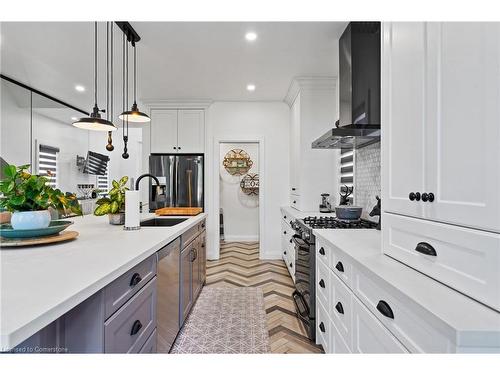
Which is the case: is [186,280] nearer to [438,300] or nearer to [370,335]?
[370,335]

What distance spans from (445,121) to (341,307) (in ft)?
3.43

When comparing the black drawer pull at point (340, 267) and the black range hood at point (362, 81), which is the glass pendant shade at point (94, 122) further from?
the black drawer pull at point (340, 267)

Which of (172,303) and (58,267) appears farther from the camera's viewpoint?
(172,303)

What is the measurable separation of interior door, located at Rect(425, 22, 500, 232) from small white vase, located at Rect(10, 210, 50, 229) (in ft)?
5.73

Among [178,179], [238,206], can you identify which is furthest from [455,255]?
[238,206]

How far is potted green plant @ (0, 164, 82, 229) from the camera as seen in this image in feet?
4.14

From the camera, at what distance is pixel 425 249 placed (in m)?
0.95

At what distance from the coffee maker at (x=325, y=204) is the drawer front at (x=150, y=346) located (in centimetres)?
248

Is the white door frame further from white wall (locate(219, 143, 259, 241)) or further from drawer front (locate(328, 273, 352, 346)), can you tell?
drawer front (locate(328, 273, 352, 346))

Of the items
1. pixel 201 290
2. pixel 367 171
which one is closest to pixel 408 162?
pixel 367 171

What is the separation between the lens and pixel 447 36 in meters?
0.85

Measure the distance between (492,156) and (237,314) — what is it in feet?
7.62

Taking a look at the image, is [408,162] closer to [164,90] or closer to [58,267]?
[58,267]

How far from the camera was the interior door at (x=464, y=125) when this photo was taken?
692 millimetres
